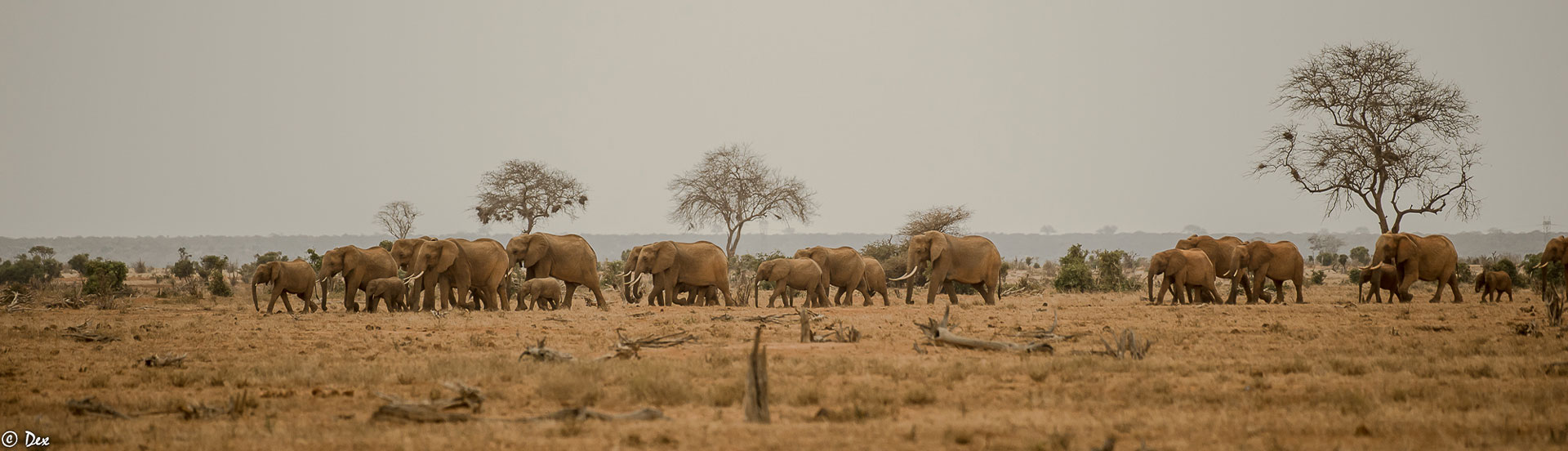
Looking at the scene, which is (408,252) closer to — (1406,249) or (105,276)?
(105,276)

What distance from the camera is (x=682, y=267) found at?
98.2 ft

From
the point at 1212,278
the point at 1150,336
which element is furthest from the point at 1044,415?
the point at 1212,278

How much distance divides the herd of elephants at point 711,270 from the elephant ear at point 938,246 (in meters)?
0.03

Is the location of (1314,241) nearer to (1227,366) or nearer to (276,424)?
(1227,366)

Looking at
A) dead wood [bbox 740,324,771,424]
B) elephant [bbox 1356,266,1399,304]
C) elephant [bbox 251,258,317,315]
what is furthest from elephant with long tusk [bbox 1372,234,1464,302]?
elephant [bbox 251,258,317,315]

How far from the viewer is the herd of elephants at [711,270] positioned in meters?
26.6

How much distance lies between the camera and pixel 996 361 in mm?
13750

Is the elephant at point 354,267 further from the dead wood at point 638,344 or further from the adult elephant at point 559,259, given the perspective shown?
the dead wood at point 638,344

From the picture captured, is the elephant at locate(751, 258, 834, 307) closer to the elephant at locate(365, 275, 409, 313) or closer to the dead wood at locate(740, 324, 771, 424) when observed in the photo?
the elephant at locate(365, 275, 409, 313)

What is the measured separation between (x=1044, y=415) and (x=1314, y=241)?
122441 millimetres

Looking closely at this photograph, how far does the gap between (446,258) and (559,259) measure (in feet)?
13.2

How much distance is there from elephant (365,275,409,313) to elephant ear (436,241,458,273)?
972 mm

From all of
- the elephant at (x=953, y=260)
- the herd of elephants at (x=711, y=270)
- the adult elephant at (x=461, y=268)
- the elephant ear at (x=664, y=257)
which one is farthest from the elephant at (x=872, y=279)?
the adult elephant at (x=461, y=268)

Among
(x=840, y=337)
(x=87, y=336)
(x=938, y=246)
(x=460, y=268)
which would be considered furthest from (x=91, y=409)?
(x=938, y=246)
